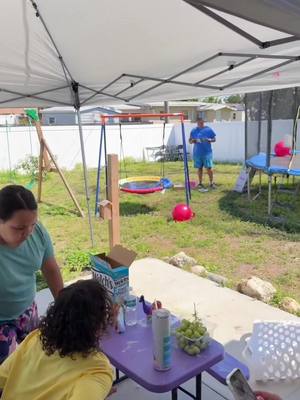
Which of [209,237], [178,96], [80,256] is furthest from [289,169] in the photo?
[80,256]

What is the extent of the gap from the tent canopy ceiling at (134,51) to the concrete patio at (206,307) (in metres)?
1.98

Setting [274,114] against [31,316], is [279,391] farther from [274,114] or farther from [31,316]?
[274,114]

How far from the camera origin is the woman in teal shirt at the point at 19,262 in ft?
5.77

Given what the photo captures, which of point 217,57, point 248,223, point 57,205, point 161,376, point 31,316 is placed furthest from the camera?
point 57,205

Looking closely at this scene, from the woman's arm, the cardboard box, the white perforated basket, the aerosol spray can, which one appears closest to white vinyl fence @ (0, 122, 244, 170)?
the cardboard box

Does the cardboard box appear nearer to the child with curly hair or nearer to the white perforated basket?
the child with curly hair

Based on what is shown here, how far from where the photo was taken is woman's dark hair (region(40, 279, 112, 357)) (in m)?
1.33

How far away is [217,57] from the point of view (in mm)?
3168

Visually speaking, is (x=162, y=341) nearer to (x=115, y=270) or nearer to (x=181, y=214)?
(x=115, y=270)

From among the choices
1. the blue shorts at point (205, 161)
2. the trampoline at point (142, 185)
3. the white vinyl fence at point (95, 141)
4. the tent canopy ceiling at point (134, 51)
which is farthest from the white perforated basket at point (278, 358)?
the white vinyl fence at point (95, 141)

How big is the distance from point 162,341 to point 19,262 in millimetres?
807

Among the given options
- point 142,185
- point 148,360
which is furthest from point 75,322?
point 142,185

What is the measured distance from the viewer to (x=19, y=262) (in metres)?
1.95

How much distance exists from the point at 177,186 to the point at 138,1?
22.2ft
